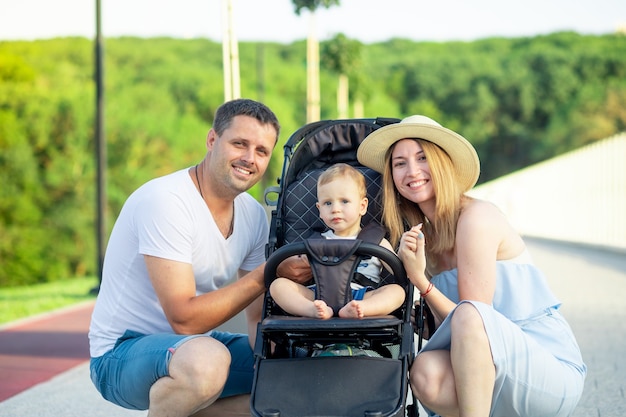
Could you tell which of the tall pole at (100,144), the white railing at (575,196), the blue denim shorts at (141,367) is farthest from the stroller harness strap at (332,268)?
the white railing at (575,196)

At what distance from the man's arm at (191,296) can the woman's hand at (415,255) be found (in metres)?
0.67

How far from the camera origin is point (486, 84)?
9419 cm

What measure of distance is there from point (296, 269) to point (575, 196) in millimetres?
19659

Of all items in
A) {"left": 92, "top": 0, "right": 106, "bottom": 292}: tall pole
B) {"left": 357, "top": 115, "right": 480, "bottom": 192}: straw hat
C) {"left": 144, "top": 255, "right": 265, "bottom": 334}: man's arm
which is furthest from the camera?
{"left": 92, "top": 0, "right": 106, "bottom": 292}: tall pole

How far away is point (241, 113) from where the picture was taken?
437 centimetres

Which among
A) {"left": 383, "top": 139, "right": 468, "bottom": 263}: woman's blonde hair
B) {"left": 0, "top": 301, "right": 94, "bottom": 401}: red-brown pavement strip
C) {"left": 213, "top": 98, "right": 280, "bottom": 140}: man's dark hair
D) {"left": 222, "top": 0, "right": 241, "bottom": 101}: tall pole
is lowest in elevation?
{"left": 0, "top": 301, "right": 94, "bottom": 401}: red-brown pavement strip

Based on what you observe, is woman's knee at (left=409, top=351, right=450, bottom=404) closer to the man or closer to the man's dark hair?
the man

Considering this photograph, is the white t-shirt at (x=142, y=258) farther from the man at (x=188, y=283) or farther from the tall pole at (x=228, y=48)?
the tall pole at (x=228, y=48)

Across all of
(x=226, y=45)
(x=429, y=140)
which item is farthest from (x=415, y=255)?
(x=226, y=45)

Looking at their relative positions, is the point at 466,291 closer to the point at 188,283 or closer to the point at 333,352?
the point at 333,352

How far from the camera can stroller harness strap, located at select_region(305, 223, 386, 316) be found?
3.61m

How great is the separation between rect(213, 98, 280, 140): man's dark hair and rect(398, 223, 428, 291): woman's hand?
1084 millimetres

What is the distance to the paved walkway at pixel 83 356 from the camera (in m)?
5.86

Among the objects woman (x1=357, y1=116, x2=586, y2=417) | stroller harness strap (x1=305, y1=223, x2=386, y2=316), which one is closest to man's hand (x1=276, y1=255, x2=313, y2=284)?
stroller harness strap (x1=305, y1=223, x2=386, y2=316)
